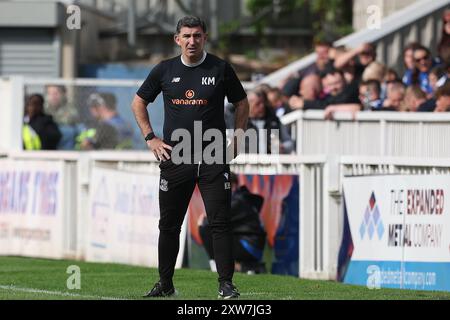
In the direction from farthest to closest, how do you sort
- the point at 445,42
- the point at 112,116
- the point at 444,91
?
the point at 112,116 < the point at 445,42 < the point at 444,91

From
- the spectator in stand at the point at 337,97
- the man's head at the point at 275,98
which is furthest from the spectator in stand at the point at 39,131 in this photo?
the spectator in stand at the point at 337,97

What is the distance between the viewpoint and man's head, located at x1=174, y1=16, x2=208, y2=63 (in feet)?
34.7

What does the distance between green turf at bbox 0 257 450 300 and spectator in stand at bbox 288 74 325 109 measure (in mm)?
4129

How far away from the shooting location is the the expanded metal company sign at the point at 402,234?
43.3 feet

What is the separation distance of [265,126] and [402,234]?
4024 mm

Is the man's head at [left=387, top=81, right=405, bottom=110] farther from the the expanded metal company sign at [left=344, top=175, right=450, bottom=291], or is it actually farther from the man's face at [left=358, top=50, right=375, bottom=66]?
the the expanded metal company sign at [left=344, top=175, right=450, bottom=291]

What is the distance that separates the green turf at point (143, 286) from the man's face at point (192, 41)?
1.91 meters

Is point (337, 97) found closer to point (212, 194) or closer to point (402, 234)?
point (402, 234)

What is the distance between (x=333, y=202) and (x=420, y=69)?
322cm

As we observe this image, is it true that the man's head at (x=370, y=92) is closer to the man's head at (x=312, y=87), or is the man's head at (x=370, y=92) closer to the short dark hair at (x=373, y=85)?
the short dark hair at (x=373, y=85)

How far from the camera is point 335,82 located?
58.8ft

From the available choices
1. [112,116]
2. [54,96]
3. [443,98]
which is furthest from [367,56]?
[54,96]

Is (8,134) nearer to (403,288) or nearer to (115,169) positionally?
(115,169)

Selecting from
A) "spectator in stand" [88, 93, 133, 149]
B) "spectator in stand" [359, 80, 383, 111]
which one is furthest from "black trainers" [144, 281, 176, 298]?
"spectator in stand" [88, 93, 133, 149]
